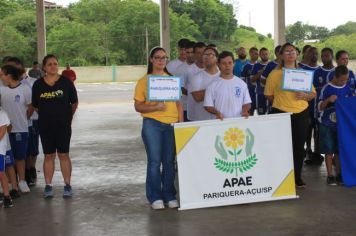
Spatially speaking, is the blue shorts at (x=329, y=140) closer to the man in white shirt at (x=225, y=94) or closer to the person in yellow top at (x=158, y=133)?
the man in white shirt at (x=225, y=94)

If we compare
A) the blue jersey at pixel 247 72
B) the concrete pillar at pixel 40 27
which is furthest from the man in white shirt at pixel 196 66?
the concrete pillar at pixel 40 27

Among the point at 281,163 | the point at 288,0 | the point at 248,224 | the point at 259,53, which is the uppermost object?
the point at 288,0

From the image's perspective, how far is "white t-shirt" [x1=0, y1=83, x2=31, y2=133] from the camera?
6.44 meters

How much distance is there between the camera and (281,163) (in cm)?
588

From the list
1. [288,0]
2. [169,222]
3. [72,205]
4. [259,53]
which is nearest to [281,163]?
[169,222]

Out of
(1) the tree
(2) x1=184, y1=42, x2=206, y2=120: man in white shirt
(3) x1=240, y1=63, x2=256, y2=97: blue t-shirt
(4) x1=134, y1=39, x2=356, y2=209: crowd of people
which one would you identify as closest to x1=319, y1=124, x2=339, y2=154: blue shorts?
(4) x1=134, y1=39, x2=356, y2=209: crowd of people

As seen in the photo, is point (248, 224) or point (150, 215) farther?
point (150, 215)

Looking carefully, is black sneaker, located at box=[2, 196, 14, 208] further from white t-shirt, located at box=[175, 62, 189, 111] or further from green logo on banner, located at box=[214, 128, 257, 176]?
white t-shirt, located at box=[175, 62, 189, 111]

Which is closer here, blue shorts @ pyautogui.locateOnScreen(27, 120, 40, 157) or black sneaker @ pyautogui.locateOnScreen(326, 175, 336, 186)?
black sneaker @ pyautogui.locateOnScreen(326, 175, 336, 186)

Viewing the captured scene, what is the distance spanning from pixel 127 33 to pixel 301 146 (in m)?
Answer: 40.5

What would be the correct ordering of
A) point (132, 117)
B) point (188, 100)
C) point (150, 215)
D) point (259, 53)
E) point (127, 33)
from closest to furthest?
point (150, 215) < point (188, 100) < point (259, 53) < point (132, 117) < point (127, 33)

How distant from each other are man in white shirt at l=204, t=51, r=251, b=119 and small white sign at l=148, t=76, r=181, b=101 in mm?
472

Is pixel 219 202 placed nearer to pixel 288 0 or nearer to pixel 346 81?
pixel 346 81

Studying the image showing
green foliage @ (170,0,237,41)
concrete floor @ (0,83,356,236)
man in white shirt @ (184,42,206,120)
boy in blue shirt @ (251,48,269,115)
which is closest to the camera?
concrete floor @ (0,83,356,236)
